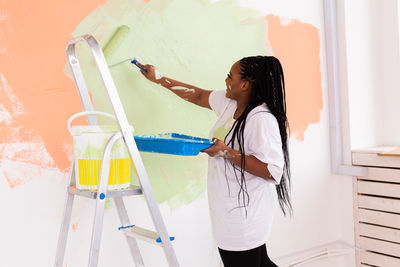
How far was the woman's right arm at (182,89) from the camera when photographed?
1664 millimetres

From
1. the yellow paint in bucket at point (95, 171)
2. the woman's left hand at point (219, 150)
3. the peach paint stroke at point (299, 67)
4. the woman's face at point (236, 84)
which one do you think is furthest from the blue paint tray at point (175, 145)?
the peach paint stroke at point (299, 67)

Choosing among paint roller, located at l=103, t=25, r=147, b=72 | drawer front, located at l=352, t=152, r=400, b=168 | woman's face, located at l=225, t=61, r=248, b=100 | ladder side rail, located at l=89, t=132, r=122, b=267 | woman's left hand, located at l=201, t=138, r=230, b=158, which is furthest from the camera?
drawer front, located at l=352, t=152, r=400, b=168

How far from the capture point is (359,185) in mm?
2295

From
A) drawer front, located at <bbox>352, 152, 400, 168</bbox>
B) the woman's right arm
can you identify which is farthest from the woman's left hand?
drawer front, located at <bbox>352, 152, 400, 168</bbox>

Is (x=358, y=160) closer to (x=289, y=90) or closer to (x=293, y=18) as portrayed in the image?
(x=289, y=90)

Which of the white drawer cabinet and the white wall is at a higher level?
the white wall

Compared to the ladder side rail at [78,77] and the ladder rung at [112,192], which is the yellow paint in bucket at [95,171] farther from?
the ladder side rail at [78,77]

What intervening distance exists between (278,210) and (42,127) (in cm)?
125

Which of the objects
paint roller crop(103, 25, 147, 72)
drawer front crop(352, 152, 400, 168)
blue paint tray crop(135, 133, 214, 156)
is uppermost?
paint roller crop(103, 25, 147, 72)

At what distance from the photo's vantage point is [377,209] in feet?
7.25

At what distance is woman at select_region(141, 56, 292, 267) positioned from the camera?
135 centimetres

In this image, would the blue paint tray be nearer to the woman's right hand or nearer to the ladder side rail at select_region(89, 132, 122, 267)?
the ladder side rail at select_region(89, 132, 122, 267)

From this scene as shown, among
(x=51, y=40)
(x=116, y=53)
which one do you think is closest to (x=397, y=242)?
(x=116, y=53)

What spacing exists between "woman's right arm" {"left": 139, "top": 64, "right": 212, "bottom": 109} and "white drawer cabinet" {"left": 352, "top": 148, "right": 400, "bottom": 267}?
103 cm
